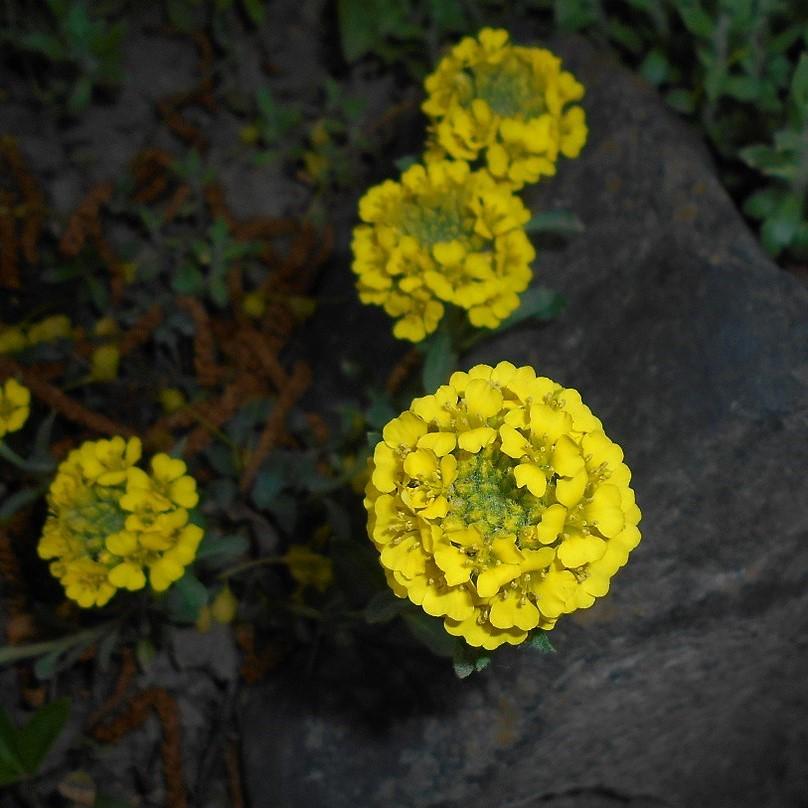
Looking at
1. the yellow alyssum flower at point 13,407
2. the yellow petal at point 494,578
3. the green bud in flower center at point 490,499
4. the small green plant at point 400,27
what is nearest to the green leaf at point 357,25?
the small green plant at point 400,27

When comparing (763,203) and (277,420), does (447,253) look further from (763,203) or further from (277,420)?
(763,203)

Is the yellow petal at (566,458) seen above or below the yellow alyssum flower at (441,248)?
above

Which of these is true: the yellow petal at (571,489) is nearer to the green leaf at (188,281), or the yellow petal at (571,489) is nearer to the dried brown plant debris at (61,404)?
the dried brown plant debris at (61,404)

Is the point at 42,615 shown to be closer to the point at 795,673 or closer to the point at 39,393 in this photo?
the point at 39,393

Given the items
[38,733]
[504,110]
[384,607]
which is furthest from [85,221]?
[384,607]

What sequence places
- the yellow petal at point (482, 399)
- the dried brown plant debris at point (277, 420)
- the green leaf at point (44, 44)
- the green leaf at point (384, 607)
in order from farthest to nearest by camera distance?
the green leaf at point (44, 44) → the dried brown plant debris at point (277, 420) → the green leaf at point (384, 607) → the yellow petal at point (482, 399)

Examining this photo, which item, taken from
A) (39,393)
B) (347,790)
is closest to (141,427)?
(39,393)

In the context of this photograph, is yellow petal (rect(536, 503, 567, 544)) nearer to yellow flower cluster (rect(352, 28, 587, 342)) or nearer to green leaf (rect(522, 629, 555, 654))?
green leaf (rect(522, 629, 555, 654))
